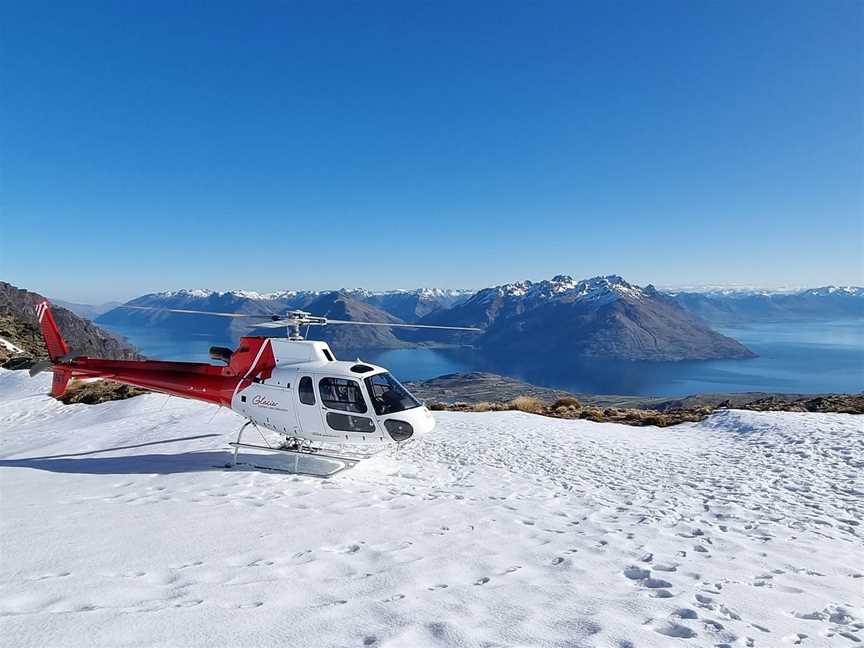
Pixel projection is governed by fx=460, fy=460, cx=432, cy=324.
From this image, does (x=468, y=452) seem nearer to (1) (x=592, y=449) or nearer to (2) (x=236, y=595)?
(1) (x=592, y=449)

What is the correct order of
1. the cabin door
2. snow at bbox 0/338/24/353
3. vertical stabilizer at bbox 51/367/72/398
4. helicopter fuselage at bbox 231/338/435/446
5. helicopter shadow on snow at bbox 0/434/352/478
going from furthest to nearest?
1. snow at bbox 0/338/24/353
2. vertical stabilizer at bbox 51/367/72/398
3. the cabin door
4. helicopter shadow on snow at bbox 0/434/352/478
5. helicopter fuselage at bbox 231/338/435/446

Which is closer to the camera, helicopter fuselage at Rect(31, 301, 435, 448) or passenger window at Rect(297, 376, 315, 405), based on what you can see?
helicopter fuselage at Rect(31, 301, 435, 448)

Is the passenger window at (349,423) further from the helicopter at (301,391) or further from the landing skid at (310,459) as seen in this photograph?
the landing skid at (310,459)

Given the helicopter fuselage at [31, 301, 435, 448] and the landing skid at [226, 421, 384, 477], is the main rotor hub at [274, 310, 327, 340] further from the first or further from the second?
the landing skid at [226, 421, 384, 477]

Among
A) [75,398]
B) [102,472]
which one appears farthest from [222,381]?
[75,398]

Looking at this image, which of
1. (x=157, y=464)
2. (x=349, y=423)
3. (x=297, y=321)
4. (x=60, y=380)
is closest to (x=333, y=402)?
(x=349, y=423)

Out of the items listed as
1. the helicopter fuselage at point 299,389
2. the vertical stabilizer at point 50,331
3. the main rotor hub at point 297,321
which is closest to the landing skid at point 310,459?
the helicopter fuselage at point 299,389

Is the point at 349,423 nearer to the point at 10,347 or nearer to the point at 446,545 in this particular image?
the point at 446,545

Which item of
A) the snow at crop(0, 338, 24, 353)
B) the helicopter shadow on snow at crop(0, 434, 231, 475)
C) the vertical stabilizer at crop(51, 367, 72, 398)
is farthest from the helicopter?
the snow at crop(0, 338, 24, 353)
